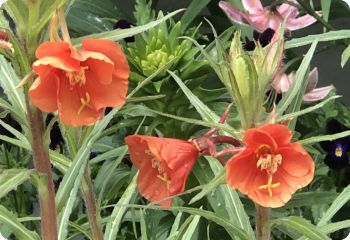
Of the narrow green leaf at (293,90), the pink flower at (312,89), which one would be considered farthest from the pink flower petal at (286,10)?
the narrow green leaf at (293,90)

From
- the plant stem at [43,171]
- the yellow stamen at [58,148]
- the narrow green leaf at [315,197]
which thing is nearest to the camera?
the plant stem at [43,171]

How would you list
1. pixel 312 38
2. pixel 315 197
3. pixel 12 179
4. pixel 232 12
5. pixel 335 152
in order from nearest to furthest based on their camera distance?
pixel 12 179
pixel 312 38
pixel 315 197
pixel 232 12
pixel 335 152

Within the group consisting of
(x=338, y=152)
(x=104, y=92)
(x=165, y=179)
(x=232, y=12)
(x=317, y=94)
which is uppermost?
(x=104, y=92)

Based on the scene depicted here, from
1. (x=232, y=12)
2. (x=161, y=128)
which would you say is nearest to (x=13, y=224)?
(x=161, y=128)

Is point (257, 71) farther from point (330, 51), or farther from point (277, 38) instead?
point (330, 51)

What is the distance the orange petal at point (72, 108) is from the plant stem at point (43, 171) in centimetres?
6

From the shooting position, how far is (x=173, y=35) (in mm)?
1569

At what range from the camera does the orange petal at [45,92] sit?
0.81m

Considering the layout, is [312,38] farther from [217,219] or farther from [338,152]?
[338,152]

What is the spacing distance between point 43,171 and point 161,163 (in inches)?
5.1

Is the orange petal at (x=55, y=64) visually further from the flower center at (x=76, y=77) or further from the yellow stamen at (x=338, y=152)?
the yellow stamen at (x=338, y=152)

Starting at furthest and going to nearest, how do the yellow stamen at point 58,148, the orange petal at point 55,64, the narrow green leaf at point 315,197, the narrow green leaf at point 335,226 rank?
the yellow stamen at point 58,148
the narrow green leaf at point 315,197
the narrow green leaf at point 335,226
the orange petal at point 55,64

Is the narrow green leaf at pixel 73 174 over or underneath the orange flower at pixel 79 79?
underneath

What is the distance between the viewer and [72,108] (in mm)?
854
